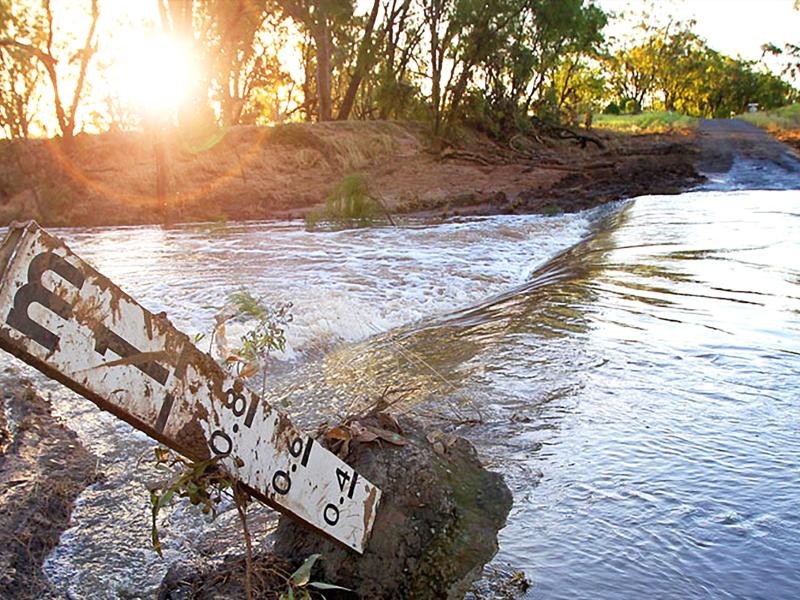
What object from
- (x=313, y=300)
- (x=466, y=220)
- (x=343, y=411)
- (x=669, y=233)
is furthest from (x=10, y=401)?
(x=466, y=220)

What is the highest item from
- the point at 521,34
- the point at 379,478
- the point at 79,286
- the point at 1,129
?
the point at 521,34

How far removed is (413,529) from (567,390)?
195 cm

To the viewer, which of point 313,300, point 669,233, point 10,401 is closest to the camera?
point 10,401

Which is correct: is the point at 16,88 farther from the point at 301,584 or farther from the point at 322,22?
the point at 301,584

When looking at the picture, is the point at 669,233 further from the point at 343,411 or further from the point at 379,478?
the point at 379,478

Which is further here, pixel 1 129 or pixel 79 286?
pixel 1 129

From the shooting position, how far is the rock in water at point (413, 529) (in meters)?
2.17

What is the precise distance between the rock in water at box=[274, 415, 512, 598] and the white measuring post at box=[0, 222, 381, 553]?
0.41 feet

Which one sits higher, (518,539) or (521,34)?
(521,34)

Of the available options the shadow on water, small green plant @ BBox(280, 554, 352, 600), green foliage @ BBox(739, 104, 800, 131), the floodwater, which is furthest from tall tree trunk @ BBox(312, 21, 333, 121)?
small green plant @ BBox(280, 554, 352, 600)

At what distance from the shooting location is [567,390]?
401cm

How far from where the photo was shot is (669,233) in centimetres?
1052

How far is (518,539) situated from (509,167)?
20.5 meters

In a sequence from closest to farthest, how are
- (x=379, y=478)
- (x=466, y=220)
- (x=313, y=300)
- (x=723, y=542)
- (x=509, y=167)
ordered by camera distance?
(x=379, y=478), (x=723, y=542), (x=313, y=300), (x=466, y=220), (x=509, y=167)
